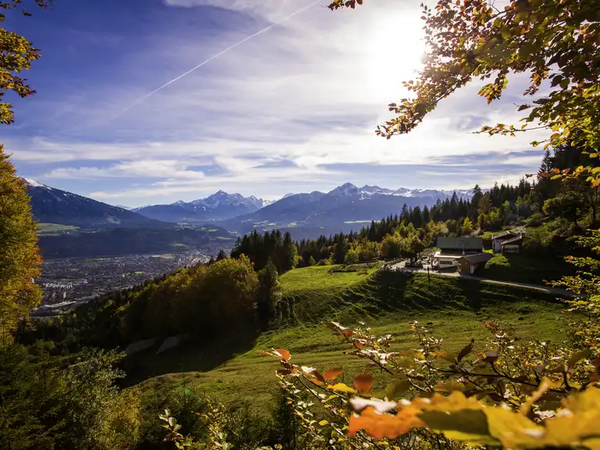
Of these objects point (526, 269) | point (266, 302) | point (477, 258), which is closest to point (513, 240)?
point (477, 258)

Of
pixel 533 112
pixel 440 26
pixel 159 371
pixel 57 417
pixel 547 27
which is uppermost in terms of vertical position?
pixel 440 26

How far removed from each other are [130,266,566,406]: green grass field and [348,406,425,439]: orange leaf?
2730cm

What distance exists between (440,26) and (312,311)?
167 feet

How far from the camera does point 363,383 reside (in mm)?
1708

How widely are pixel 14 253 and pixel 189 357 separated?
3665 cm

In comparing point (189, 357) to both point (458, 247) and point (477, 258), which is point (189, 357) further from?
point (458, 247)

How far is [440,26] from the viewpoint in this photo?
3.96m

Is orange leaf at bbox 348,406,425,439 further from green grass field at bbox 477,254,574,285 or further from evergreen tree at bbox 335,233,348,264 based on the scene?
evergreen tree at bbox 335,233,348,264

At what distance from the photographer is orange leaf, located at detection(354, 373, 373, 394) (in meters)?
1.69

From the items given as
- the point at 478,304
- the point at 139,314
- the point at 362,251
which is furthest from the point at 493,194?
the point at 139,314

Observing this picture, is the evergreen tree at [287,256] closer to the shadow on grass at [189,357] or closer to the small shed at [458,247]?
the shadow on grass at [189,357]

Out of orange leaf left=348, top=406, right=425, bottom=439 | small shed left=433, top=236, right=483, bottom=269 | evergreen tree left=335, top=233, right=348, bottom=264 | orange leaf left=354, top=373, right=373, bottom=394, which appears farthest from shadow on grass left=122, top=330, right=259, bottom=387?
evergreen tree left=335, top=233, right=348, bottom=264

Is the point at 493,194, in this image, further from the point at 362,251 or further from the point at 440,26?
the point at 440,26

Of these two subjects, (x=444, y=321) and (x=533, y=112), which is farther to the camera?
(x=444, y=321)
